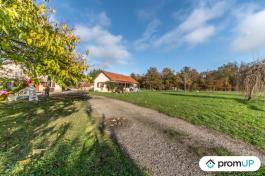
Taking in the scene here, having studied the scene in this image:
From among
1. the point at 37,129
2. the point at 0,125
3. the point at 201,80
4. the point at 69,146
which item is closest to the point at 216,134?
the point at 69,146

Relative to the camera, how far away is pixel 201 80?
224 feet

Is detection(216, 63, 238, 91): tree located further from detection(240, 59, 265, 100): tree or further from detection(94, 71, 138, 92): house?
detection(240, 59, 265, 100): tree

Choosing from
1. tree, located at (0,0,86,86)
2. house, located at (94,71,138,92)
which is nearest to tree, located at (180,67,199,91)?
house, located at (94,71,138,92)

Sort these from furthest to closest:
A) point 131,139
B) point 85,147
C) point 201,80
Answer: point 201,80
point 131,139
point 85,147

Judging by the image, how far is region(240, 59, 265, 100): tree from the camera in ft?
50.3

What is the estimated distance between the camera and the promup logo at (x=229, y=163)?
4.00m

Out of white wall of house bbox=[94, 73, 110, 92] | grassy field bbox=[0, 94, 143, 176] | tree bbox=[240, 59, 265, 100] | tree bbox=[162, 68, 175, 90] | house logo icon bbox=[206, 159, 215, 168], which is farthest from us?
tree bbox=[162, 68, 175, 90]

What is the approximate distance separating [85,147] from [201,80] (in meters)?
69.5

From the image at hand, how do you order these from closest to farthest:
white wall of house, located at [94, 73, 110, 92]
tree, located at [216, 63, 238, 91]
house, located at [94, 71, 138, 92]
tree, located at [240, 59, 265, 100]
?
tree, located at [240, 59, 265, 100] < house, located at [94, 71, 138, 92] < white wall of house, located at [94, 73, 110, 92] < tree, located at [216, 63, 238, 91]

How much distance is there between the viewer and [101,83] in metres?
45.3

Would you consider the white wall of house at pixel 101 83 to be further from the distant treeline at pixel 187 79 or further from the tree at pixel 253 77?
the tree at pixel 253 77

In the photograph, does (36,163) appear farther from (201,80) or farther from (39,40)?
(201,80)

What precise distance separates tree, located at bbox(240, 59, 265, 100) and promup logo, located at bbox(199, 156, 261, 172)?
1389 cm

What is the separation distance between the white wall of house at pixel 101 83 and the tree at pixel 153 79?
25.0 meters
